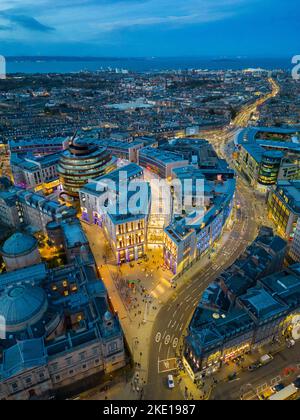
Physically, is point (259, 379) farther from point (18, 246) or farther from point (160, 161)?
point (160, 161)

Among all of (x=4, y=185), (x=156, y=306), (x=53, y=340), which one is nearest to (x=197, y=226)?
(x=156, y=306)

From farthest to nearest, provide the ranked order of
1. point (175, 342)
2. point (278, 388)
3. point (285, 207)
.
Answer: point (285, 207)
point (175, 342)
point (278, 388)

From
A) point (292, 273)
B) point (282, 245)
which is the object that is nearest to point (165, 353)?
point (292, 273)

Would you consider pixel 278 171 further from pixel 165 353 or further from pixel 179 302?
pixel 165 353

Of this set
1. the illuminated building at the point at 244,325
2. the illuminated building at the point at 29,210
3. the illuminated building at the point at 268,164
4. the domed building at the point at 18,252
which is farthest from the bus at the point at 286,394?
the illuminated building at the point at 268,164

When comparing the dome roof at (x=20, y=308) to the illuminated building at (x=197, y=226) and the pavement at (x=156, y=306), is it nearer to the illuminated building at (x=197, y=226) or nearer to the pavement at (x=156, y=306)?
the pavement at (x=156, y=306)
